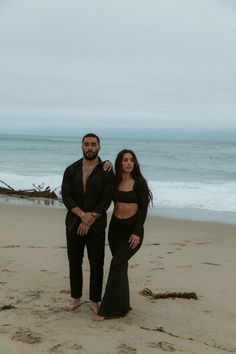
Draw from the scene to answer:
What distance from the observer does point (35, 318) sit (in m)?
4.40

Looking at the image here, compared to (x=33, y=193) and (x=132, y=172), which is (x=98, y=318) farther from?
(x=33, y=193)

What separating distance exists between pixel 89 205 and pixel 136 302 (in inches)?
51.3

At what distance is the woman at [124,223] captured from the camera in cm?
445

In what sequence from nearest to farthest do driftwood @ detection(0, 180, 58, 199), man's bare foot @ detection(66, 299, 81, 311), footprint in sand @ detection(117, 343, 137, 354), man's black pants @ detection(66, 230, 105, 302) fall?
footprint in sand @ detection(117, 343, 137, 354), man's black pants @ detection(66, 230, 105, 302), man's bare foot @ detection(66, 299, 81, 311), driftwood @ detection(0, 180, 58, 199)

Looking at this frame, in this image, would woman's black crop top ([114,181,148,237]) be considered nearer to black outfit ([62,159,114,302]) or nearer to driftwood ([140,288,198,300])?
black outfit ([62,159,114,302])

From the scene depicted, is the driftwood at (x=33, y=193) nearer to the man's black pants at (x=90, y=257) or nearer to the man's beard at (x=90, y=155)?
the man's black pants at (x=90, y=257)

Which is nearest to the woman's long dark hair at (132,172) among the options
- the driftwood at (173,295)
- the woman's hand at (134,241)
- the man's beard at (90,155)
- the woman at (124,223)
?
the woman at (124,223)

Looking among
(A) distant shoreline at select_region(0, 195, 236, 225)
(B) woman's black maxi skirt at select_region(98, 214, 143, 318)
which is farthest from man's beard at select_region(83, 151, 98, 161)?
(A) distant shoreline at select_region(0, 195, 236, 225)

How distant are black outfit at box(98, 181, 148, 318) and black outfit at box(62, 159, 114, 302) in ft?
0.53

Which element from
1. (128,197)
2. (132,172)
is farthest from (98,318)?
(132,172)

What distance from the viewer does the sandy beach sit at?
389cm

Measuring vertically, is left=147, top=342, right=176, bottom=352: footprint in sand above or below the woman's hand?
below

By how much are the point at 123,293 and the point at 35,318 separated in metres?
0.90

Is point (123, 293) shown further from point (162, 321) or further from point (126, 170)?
point (126, 170)
